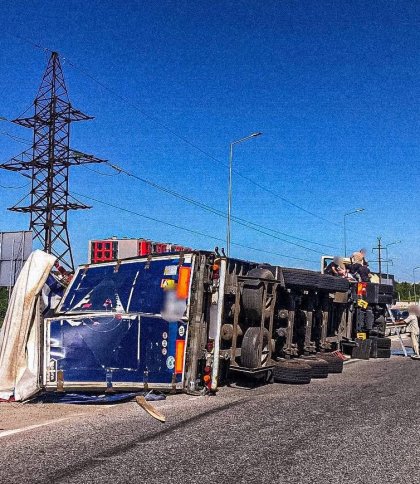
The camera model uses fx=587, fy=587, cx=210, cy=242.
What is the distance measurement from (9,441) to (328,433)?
3156 mm

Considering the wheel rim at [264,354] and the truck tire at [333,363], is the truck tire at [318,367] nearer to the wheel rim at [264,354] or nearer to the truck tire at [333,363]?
the truck tire at [333,363]

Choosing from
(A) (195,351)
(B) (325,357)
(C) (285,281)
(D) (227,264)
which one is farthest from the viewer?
(B) (325,357)

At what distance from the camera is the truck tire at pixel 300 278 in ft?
33.5

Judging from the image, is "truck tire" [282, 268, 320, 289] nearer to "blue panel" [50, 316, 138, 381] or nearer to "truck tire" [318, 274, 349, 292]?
"truck tire" [318, 274, 349, 292]

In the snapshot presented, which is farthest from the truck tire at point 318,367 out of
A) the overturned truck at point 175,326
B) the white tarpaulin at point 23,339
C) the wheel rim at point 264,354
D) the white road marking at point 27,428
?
the white road marking at point 27,428

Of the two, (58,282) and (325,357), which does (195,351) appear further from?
(325,357)

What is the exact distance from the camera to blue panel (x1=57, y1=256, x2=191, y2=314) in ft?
28.2

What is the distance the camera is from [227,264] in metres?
9.21

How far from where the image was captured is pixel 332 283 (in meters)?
12.3

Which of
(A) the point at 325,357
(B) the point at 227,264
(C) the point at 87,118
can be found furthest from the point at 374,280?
(C) the point at 87,118

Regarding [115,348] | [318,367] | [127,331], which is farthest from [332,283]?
[115,348]

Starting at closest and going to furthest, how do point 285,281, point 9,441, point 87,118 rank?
1. point 9,441
2. point 285,281
3. point 87,118

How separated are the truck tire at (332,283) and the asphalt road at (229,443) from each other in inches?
139

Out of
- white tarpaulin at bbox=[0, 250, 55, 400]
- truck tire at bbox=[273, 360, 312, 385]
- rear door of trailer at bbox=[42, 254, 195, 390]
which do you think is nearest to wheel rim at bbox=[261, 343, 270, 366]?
truck tire at bbox=[273, 360, 312, 385]
